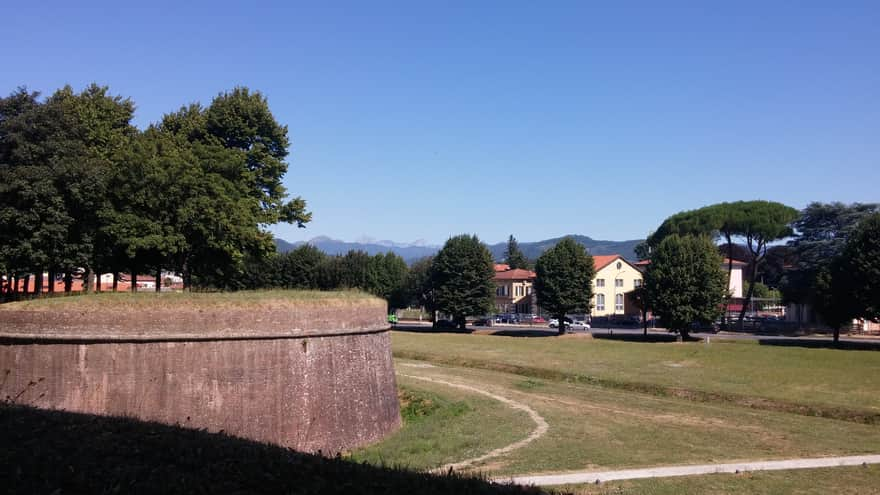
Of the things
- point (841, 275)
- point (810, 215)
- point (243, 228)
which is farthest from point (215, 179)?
point (810, 215)

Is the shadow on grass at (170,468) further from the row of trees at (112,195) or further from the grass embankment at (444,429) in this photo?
the row of trees at (112,195)

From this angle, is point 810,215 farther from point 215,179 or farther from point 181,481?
point 181,481

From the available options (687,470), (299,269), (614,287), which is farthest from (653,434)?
(614,287)

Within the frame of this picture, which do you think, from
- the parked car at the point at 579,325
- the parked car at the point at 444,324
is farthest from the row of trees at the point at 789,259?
the parked car at the point at 444,324

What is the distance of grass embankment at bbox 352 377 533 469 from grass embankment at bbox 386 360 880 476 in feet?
1.30

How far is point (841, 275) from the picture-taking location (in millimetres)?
50906

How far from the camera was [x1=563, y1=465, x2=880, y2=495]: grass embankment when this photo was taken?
15500 mm

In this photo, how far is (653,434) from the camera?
22.7 meters

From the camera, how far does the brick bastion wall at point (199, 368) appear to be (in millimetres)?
18328

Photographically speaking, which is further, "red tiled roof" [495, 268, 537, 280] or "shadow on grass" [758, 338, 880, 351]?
"red tiled roof" [495, 268, 537, 280]

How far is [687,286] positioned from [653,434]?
35268 mm

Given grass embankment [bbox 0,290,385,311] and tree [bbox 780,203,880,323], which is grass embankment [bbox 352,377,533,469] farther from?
tree [bbox 780,203,880,323]

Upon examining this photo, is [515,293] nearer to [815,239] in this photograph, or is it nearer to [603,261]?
[603,261]

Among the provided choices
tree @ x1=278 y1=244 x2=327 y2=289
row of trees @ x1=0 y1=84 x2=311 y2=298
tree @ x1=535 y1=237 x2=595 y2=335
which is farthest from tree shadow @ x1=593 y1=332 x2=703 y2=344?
row of trees @ x1=0 y1=84 x2=311 y2=298
